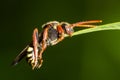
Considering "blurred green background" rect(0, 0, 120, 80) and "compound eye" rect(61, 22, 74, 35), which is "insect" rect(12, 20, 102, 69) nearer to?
"compound eye" rect(61, 22, 74, 35)

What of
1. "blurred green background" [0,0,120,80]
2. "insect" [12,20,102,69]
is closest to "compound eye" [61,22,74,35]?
"insect" [12,20,102,69]

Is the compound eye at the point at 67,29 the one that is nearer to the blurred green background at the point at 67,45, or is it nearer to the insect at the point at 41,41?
the insect at the point at 41,41

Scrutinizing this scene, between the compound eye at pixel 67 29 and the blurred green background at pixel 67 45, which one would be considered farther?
the blurred green background at pixel 67 45

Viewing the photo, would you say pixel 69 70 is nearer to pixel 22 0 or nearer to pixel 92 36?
pixel 92 36

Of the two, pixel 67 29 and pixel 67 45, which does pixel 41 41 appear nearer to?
pixel 67 29

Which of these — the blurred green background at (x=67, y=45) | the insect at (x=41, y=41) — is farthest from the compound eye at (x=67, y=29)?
the blurred green background at (x=67, y=45)

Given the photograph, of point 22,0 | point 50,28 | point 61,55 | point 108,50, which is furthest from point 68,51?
point 50,28
